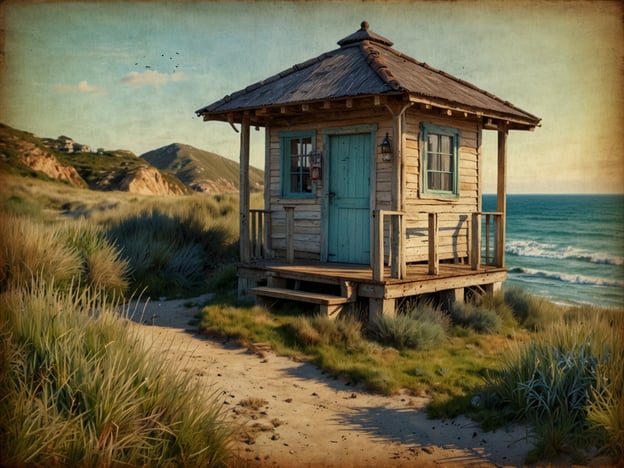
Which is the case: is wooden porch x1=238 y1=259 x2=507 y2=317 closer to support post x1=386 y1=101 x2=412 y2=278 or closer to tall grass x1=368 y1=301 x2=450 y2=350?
support post x1=386 y1=101 x2=412 y2=278

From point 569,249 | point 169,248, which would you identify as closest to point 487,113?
point 169,248

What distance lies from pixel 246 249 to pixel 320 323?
3362mm

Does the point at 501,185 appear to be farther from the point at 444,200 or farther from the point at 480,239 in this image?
the point at 480,239

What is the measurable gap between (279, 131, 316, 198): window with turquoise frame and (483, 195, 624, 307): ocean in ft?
24.5

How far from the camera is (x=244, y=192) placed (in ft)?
38.4

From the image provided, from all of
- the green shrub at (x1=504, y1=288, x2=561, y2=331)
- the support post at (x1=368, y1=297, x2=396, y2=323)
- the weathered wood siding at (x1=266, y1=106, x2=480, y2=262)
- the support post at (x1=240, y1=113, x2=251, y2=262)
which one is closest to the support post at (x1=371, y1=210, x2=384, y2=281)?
the support post at (x1=368, y1=297, x2=396, y2=323)

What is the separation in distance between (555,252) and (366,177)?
35.0 meters

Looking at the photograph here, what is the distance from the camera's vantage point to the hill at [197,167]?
8350cm

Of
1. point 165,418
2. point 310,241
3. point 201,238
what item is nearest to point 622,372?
point 165,418

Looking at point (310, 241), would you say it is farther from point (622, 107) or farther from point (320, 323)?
point (622, 107)

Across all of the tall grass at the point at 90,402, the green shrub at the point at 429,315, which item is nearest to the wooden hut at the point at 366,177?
the green shrub at the point at 429,315

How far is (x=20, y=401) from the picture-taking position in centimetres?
369

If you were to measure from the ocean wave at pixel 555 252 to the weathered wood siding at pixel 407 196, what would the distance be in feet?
85.3

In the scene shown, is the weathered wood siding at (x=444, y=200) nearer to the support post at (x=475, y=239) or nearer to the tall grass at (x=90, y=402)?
the support post at (x=475, y=239)
